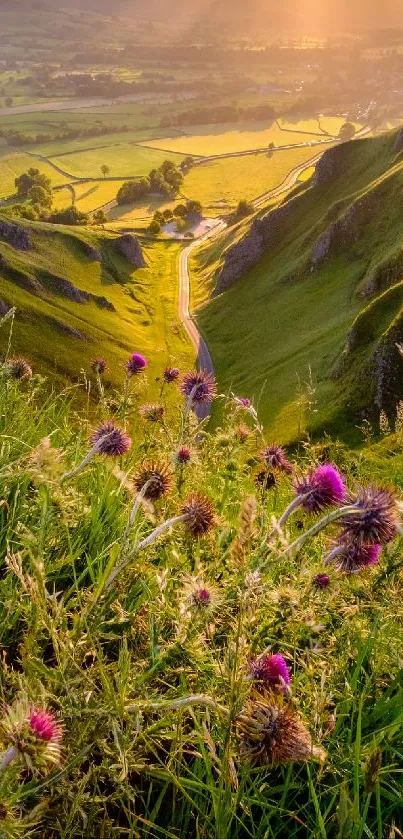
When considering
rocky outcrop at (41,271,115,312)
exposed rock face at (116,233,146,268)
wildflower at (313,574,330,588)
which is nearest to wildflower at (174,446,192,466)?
wildflower at (313,574,330,588)

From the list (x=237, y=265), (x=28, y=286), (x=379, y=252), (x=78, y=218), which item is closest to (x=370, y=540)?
(x=379, y=252)

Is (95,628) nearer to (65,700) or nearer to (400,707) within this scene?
(65,700)

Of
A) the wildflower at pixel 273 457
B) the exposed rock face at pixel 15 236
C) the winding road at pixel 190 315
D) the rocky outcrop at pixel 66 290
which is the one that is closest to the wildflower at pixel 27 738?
the wildflower at pixel 273 457

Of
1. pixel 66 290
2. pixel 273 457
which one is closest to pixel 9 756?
pixel 273 457

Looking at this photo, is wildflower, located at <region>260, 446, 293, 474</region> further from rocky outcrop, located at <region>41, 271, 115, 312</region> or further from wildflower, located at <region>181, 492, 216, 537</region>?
rocky outcrop, located at <region>41, 271, 115, 312</region>

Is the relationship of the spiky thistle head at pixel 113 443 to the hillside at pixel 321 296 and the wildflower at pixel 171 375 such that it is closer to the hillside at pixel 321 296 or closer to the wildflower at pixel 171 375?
the wildflower at pixel 171 375

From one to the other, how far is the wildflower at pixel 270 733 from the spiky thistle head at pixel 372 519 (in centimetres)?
117

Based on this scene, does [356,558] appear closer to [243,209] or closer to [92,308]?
[92,308]

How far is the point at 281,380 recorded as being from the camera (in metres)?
86.4

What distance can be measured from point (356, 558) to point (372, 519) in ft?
1.47

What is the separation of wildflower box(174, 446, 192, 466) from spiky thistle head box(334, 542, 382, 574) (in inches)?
68.9

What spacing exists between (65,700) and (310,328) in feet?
331

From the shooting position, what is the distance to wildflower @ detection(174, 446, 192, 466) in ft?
17.6

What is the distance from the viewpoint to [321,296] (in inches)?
4264
